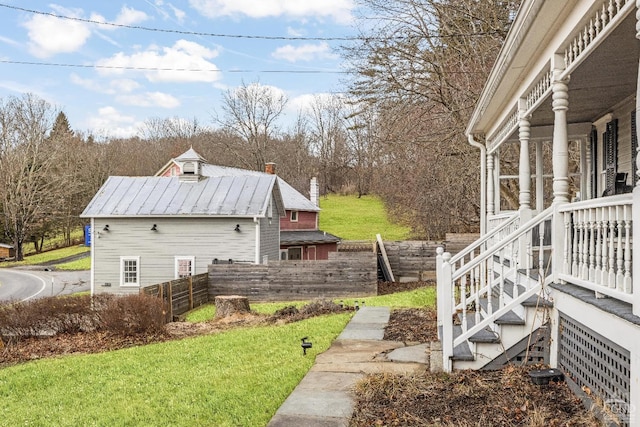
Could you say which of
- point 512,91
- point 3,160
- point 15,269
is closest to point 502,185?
point 512,91

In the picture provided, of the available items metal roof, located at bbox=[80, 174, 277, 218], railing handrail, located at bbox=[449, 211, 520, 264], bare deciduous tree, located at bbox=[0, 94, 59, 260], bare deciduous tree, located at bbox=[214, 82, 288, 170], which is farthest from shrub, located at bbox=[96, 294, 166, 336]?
bare deciduous tree, located at bbox=[214, 82, 288, 170]

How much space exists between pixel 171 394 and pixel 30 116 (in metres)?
41.9

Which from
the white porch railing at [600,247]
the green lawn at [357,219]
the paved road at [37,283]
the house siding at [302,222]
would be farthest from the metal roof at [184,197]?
the white porch railing at [600,247]

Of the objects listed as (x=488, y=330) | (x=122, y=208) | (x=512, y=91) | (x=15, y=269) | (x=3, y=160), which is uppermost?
(x=3, y=160)

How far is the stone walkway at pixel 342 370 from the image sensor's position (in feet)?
13.6

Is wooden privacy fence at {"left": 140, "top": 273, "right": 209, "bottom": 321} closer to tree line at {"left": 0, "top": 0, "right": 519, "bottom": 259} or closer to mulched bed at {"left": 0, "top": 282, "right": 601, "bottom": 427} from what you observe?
tree line at {"left": 0, "top": 0, "right": 519, "bottom": 259}

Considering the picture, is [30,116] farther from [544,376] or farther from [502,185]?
[544,376]

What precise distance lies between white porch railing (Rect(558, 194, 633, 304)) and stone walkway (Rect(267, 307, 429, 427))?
1.92 metres

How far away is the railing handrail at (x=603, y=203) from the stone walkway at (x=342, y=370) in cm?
217

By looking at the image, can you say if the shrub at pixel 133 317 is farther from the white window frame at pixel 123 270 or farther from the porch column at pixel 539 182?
the white window frame at pixel 123 270

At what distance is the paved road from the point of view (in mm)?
23320

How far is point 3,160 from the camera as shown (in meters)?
38.3

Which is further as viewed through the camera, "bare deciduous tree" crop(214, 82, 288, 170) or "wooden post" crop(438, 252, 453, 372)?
"bare deciduous tree" crop(214, 82, 288, 170)

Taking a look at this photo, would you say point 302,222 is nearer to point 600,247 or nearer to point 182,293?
point 182,293
